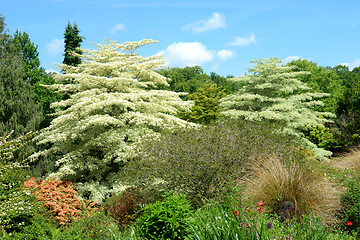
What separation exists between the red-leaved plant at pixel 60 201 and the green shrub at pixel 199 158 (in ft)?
6.35

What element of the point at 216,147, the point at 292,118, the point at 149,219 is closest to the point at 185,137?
the point at 216,147

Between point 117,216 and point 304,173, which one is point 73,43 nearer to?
point 117,216

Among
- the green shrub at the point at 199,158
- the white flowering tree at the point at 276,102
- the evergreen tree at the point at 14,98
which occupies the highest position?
the evergreen tree at the point at 14,98

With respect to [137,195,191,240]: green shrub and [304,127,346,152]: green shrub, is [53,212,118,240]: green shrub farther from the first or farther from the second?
[304,127,346,152]: green shrub

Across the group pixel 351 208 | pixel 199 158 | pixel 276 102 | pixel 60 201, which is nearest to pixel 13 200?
pixel 60 201

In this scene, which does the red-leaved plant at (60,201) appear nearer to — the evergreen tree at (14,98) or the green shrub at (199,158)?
the green shrub at (199,158)

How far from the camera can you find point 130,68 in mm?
12883

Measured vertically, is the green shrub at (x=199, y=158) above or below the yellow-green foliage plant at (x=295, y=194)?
above

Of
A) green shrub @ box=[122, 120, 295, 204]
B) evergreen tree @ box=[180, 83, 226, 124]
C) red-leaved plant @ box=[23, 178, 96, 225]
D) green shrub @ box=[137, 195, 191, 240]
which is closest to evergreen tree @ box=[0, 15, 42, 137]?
red-leaved plant @ box=[23, 178, 96, 225]

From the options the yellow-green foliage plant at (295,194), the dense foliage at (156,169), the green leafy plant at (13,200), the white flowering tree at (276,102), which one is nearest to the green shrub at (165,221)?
the dense foliage at (156,169)

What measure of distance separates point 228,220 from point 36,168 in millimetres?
12209

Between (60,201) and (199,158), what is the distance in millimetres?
4660

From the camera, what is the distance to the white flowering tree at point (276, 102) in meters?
14.1

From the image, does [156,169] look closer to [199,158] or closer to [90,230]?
[199,158]
